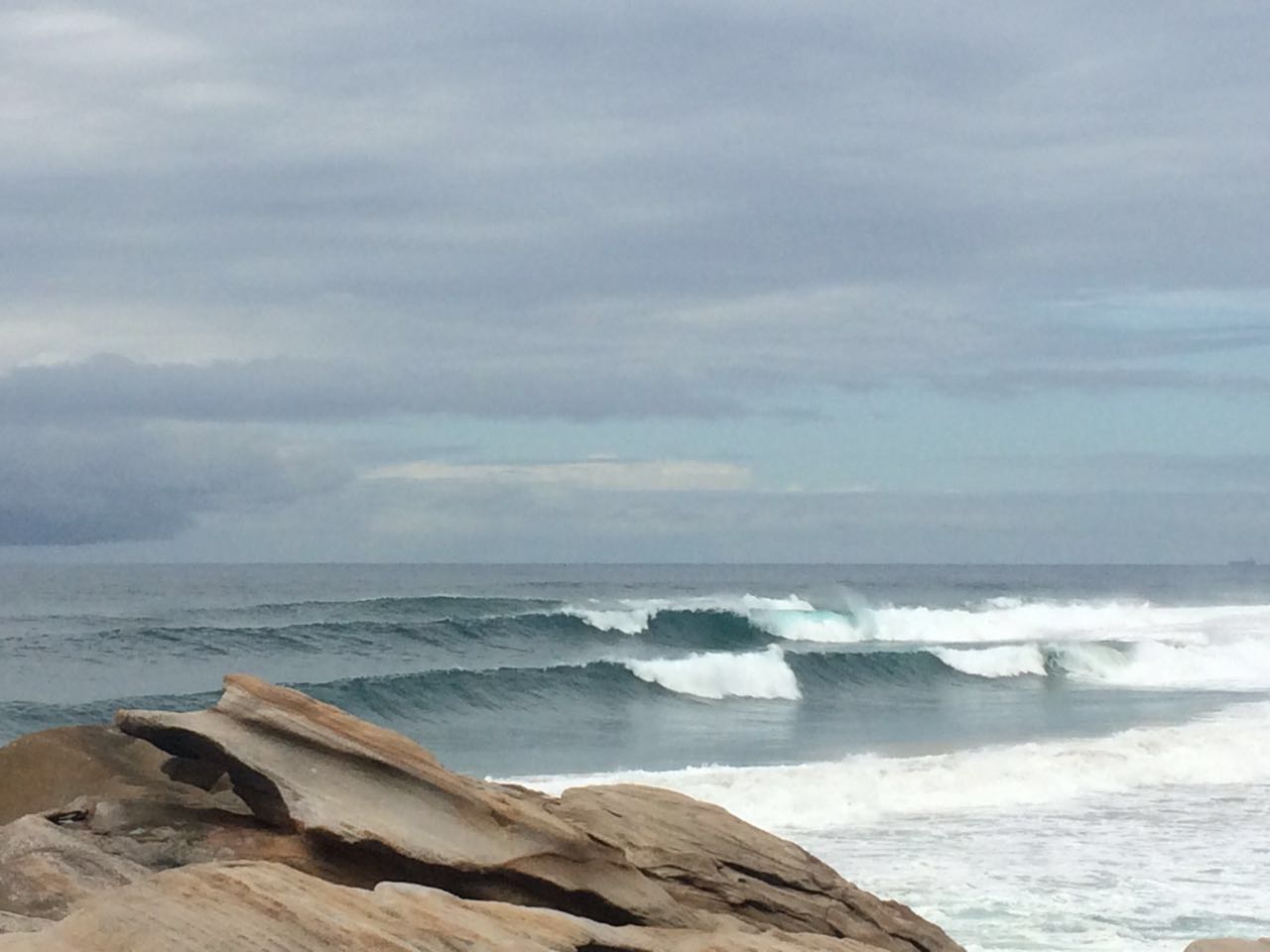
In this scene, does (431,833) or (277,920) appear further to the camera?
(431,833)

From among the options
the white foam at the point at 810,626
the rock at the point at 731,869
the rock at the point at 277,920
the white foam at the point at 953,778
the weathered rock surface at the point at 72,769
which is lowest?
the white foam at the point at 810,626

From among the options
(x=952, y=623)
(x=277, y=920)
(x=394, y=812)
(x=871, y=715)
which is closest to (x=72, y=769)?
(x=394, y=812)

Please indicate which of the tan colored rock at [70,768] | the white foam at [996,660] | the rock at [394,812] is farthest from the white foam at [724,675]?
the rock at [394,812]

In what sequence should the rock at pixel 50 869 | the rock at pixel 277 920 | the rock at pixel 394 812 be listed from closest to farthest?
1. the rock at pixel 277 920
2. the rock at pixel 50 869
3. the rock at pixel 394 812

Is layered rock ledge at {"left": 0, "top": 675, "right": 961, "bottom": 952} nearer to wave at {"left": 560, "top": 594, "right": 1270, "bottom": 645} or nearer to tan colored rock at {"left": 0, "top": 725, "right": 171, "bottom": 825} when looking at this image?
tan colored rock at {"left": 0, "top": 725, "right": 171, "bottom": 825}

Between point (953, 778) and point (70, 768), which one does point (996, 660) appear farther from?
point (70, 768)

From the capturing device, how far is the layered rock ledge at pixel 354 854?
510 cm

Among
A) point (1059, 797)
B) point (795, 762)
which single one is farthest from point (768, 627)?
point (1059, 797)

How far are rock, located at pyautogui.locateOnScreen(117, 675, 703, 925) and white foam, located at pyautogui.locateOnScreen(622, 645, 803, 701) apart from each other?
28170mm

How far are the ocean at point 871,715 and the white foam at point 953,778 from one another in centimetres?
6

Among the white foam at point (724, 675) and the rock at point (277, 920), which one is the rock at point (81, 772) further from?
the white foam at point (724, 675)

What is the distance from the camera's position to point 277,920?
4.94 m

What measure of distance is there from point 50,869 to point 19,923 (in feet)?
2.26

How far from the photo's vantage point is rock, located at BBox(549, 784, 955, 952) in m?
7.37
